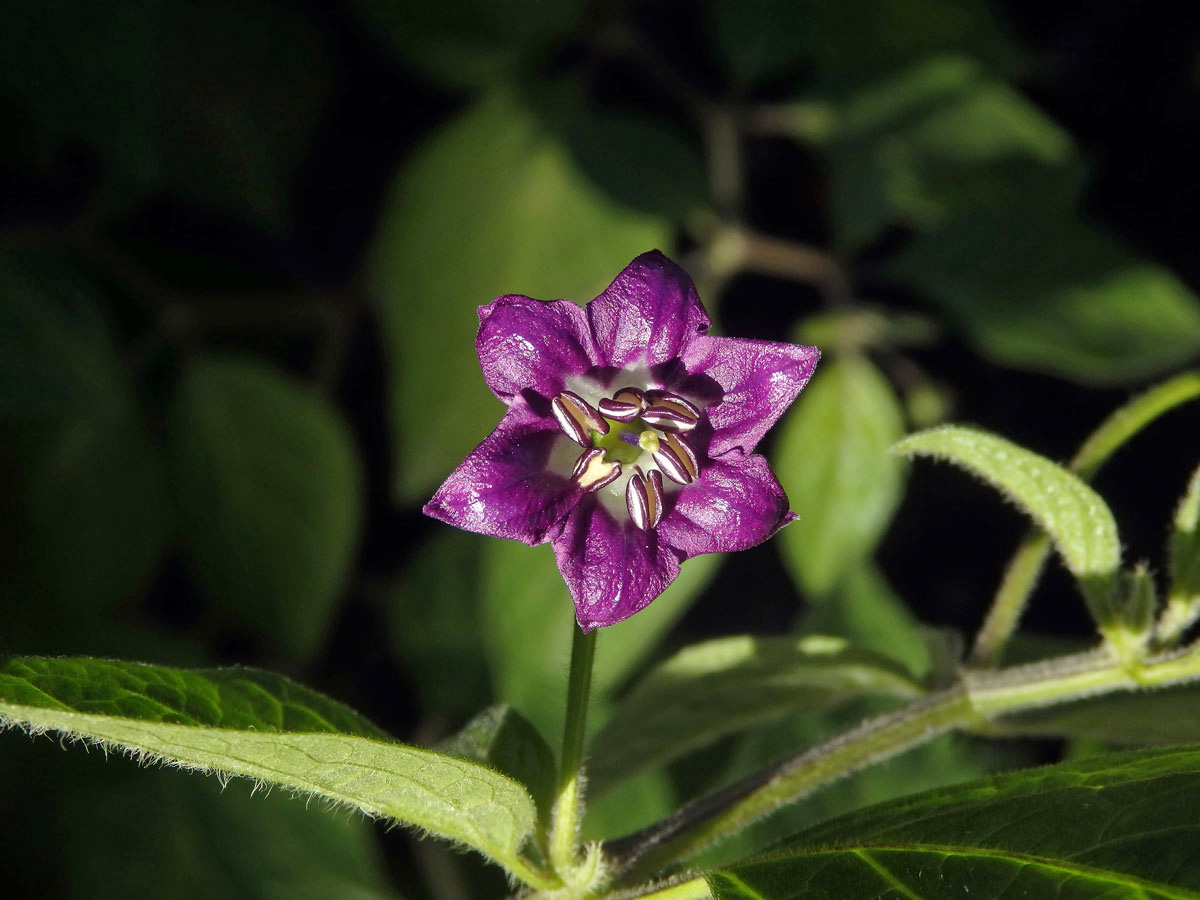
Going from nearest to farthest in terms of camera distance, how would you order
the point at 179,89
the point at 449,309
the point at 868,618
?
the point at 868,618 → the point at 449,309 → the point at 179,89

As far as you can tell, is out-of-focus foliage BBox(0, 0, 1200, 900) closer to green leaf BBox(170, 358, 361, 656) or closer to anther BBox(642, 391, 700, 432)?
green leaf BBox(170, 358, 361, 656)

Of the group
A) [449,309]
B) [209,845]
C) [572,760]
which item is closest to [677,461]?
[572,760]

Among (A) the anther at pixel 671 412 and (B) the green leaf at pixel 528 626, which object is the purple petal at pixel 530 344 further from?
(B) the green leaf at pixel 528 626

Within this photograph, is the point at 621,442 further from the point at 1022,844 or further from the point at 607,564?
the point at 1022,844

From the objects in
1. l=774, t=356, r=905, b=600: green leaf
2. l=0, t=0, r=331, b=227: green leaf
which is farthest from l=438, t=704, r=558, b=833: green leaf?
l=0, t=0, r=331, b=227: green leaf

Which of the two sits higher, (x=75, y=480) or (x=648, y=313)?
(x=648, y=313)

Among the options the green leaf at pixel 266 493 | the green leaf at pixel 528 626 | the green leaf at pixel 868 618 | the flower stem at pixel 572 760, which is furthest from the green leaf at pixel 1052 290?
the flower stem at pixel 572 760

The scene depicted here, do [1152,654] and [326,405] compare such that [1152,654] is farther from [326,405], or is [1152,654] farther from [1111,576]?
[326,405]
